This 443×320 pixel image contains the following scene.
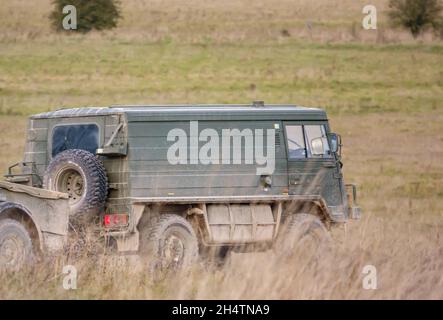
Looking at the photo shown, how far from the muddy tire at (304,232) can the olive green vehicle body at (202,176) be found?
167 mm

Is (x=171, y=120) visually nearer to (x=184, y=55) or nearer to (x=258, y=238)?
(x=258, y=238)

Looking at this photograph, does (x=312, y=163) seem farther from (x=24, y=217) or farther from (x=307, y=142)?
(x=24, y=217)

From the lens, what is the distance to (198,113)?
50.4 ft

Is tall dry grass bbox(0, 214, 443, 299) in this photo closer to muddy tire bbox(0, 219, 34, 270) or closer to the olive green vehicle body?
muddy tire bbox(0, 219, 34, 270)

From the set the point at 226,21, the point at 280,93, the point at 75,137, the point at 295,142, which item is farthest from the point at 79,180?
the point at 226,21

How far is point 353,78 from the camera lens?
39.9m

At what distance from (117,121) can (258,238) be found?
2.25 meters

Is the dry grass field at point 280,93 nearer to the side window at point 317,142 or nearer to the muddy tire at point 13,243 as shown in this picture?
the muddy tire at point 13,243

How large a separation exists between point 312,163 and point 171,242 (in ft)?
7.30

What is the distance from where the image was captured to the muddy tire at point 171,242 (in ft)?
48.7

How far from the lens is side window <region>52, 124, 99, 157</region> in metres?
15.5

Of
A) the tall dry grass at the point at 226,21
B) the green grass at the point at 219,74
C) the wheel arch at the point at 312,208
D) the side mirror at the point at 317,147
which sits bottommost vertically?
the wheel arch at the point at 312,208

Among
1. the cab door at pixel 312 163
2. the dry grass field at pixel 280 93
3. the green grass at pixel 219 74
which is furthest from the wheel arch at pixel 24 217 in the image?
the green grass at pixel 219 74

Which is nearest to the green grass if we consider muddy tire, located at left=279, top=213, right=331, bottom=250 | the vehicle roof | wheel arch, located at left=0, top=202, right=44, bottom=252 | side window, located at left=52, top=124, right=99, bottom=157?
side window, located at left=52, top=124, right=99, bottom=157
